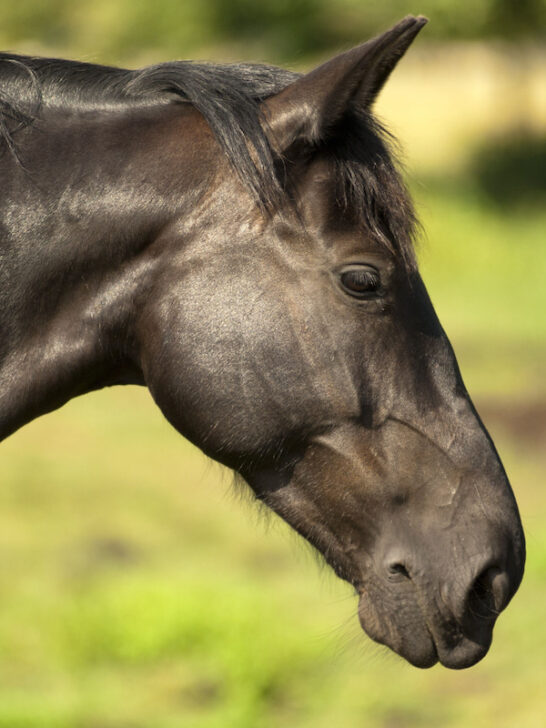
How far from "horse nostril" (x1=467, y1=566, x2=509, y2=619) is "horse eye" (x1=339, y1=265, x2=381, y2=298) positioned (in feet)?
2.18

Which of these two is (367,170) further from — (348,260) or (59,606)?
(59,606)

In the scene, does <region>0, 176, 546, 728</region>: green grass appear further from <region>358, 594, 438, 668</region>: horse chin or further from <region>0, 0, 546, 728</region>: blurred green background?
<region>358, 594, 438, 668</region>: horse chin

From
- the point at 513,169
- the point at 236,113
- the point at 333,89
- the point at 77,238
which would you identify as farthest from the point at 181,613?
the point at 513,169

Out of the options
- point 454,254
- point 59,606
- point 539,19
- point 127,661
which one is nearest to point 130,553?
point 59,606

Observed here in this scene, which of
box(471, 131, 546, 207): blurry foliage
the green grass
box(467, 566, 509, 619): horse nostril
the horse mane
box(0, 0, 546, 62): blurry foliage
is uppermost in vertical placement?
the horse mane

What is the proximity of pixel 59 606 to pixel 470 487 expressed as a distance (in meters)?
3.88

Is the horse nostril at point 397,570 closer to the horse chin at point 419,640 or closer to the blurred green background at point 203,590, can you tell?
the horse chin at point 419,640

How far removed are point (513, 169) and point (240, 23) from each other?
5653 millimetres

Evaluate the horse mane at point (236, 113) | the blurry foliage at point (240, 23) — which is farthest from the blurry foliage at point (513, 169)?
the horse mane at point (236, 113)

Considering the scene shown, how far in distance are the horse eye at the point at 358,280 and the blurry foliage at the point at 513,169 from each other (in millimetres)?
15633

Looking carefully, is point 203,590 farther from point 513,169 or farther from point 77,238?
point 513,169

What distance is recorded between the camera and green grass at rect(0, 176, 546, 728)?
479 centimetres

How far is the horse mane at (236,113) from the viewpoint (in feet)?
7.36

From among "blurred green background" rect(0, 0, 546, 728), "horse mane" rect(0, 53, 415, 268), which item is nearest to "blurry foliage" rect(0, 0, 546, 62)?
"blurred green background" rect(0, 0, 546, 728)
